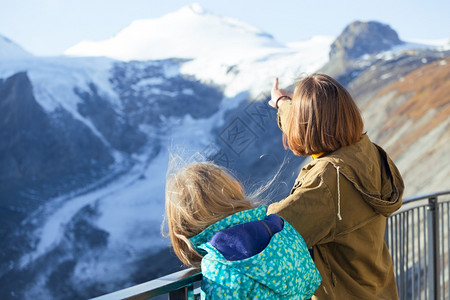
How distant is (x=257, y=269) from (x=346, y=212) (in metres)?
0.49

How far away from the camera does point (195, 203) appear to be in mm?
1231

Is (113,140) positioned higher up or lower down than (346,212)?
lower down

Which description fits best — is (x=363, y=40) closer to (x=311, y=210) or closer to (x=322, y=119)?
(x=322, y=119)

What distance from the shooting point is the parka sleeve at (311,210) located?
138cm

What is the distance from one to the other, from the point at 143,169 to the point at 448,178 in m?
13.3

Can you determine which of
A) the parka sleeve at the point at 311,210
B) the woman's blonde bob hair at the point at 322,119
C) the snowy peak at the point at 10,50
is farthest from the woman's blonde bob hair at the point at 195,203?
the snowy peak at the point at 10,50

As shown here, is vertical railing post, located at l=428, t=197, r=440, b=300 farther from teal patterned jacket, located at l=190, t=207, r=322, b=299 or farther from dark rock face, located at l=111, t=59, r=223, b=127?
dark rock face, located at l=111, t=59, r=223, b=127

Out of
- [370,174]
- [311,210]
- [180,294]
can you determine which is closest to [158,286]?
[180,294]

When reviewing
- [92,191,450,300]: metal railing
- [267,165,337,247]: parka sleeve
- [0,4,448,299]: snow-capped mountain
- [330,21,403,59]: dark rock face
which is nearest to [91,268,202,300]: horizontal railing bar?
[92,191,450,300]: metal railing

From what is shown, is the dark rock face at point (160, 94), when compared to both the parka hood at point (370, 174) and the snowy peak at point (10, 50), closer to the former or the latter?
the snowy peak at point (10, 50)

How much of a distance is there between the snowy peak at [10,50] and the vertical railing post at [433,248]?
2590 centimetres

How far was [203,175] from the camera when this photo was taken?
4.17ft

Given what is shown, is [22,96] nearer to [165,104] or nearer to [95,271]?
[165,104]

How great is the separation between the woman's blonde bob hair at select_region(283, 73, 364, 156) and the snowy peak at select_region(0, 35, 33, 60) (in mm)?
26688
